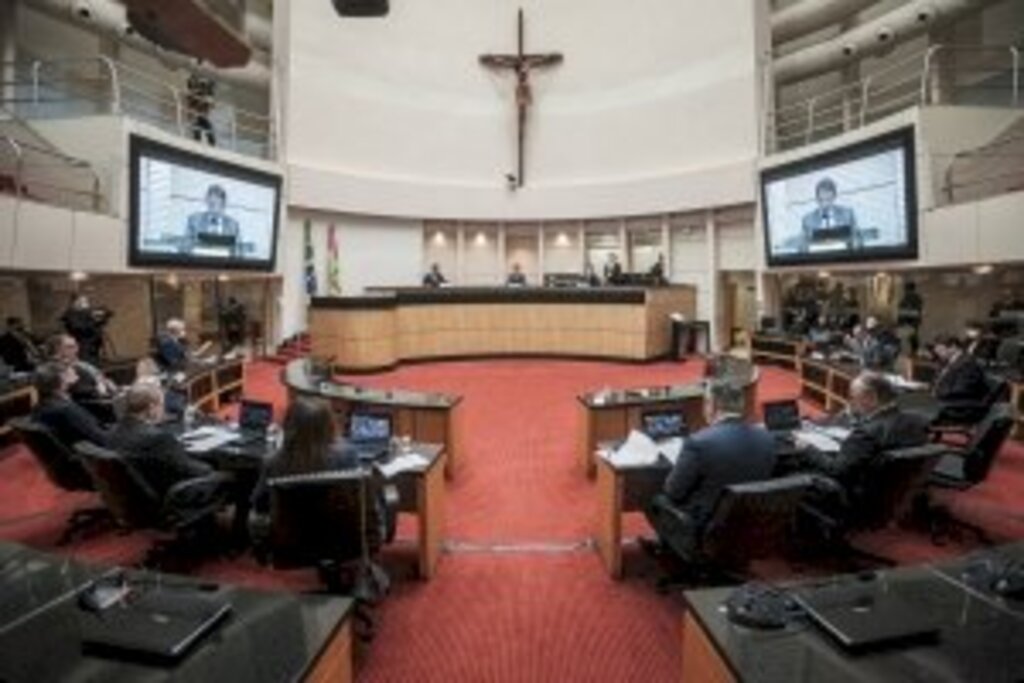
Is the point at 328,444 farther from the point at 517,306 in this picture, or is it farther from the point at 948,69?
the point at 948,69

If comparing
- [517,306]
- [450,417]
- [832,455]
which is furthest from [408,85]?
[832,455]

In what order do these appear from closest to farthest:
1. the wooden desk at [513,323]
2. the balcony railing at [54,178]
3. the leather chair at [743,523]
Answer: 1. the leather chair at [743,523]
2. the balcony railing at [54,178]
3. the wooden desk at [513,323]

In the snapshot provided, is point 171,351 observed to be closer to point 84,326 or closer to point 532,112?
point 84,326

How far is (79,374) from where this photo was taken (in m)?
6.70

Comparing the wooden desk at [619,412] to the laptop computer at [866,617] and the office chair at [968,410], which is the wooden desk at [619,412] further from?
the laptop computer at [866,617]

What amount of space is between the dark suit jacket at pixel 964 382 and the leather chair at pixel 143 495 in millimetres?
6291

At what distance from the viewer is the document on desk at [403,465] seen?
4066 mm

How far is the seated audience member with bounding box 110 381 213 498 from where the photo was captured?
3879 millimetres

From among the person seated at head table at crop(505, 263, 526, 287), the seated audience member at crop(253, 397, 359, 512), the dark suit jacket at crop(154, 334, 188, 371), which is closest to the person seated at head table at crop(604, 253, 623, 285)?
the person seated at head table at crop(505, 263, 526, 287)

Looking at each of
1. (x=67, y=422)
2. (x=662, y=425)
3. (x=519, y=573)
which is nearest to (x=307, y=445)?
(x=519, y=573)

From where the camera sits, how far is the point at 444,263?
55.9 ft

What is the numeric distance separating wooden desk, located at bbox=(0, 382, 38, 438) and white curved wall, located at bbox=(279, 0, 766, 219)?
7459 millimetres

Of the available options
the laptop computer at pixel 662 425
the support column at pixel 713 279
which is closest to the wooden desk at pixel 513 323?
the support column at pixel 713 279

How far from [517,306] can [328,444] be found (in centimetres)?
1111
